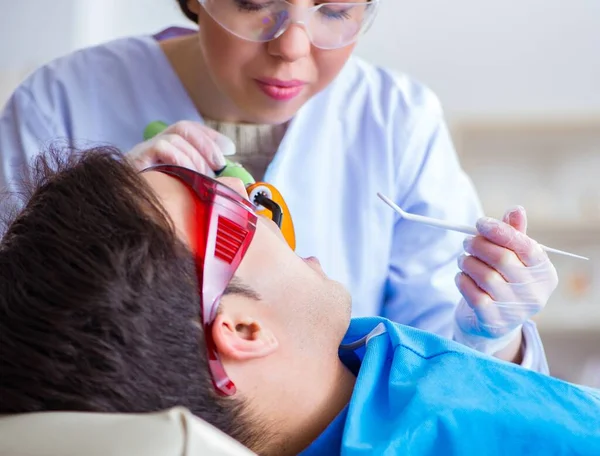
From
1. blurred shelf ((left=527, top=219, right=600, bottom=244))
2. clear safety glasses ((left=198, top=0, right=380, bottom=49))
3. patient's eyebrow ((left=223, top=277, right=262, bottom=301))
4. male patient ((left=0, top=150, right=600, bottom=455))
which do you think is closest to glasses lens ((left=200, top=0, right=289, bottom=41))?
clear safety glasses ((left=198, top=0, right=380, bottom=49))

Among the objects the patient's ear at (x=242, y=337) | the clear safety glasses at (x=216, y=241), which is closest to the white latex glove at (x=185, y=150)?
the clear safety glasses at (x=216, y=241)

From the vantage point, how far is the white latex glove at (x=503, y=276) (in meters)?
1.14

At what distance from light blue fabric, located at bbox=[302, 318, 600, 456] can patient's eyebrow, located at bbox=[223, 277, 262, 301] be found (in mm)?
161

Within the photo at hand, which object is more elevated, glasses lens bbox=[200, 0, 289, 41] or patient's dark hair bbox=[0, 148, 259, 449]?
glasses lens bbox=[200, 0, 289, 41]

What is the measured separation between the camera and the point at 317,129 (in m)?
1.51

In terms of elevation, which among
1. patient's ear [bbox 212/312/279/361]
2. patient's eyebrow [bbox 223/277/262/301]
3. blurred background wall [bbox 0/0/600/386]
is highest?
patient's eyebrow [bbox 223/277/262/301]

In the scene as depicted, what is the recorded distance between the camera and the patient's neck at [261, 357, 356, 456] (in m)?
0.96

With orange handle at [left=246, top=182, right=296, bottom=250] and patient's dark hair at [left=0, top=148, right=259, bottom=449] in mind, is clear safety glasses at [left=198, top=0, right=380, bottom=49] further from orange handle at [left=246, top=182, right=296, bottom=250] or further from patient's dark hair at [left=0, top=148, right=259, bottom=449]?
patient's dark hair at [left=0, top=148, right=259, bottom=449]

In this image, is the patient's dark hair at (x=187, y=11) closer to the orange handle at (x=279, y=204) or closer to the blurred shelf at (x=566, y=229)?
the orange handle at (x=279, y=204)

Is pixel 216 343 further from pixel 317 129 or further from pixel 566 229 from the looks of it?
pixel 566 229

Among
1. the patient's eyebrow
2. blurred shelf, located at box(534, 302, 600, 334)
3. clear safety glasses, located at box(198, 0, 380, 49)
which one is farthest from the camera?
blurred shelf, located at box(534, 302, 600, 334)

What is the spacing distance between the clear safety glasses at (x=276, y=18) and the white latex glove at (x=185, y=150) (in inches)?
6.7

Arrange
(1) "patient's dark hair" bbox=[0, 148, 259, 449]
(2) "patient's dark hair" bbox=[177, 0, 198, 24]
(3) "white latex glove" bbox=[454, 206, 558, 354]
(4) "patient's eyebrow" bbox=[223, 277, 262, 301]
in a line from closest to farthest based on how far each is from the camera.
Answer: (1) "patient's dark hair" bbox=[0, 148, 259, 449] → (4) "patient's eyebrow" bbox=[223, 277, 262, 301] → (3) "white latex glove" bbox=[454, 206, 558, 354] → (2) "patient's dark hair" bbox=[177, 0, 198, 24]

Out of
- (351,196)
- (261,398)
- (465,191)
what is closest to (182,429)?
(261,398)
